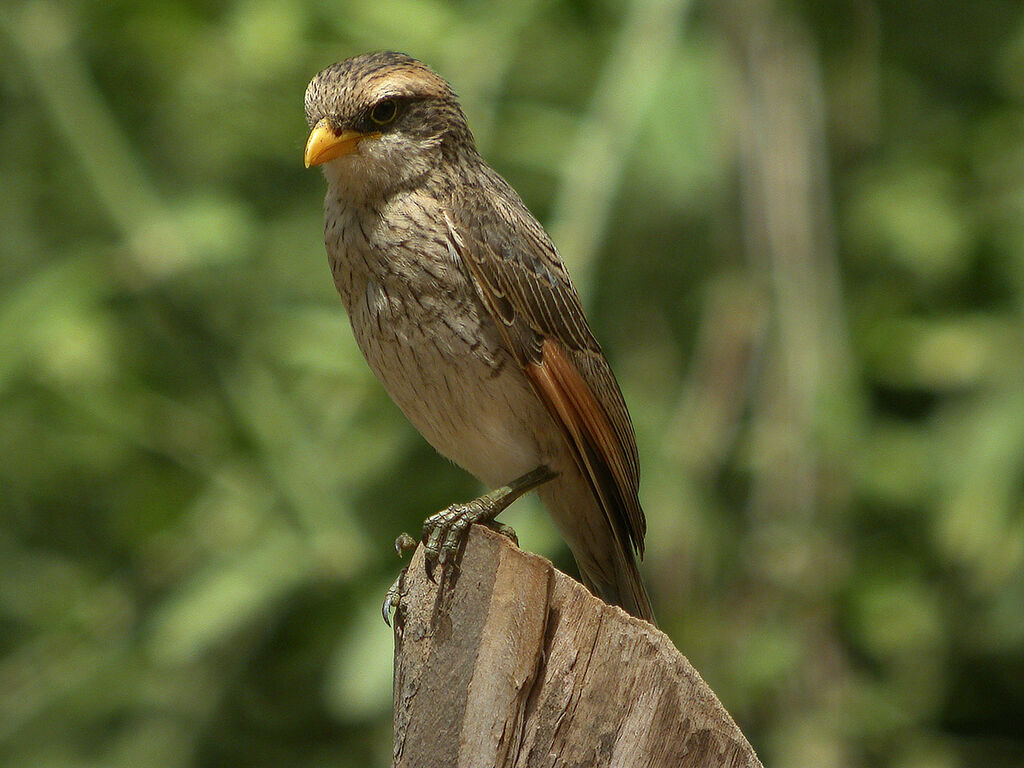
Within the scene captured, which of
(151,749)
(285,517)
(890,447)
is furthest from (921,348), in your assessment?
(151,749)

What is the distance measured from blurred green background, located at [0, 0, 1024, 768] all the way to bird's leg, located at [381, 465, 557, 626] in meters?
0.87

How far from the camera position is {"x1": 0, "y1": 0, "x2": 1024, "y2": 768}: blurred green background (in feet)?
17.8

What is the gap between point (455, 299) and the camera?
3.89m

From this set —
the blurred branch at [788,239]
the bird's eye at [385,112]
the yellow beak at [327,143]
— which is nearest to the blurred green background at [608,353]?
the blurred branch at [788,239]

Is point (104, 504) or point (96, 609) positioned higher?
point (104, 504)

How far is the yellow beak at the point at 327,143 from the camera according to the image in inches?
148

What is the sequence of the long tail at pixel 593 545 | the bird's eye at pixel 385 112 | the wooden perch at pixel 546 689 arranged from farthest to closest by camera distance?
the long tail at pixel 593 545 → the bird's eye at pixel 385 112 → the wooden perch at pixel 546 689

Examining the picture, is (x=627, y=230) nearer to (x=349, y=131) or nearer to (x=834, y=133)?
(x=834, y=133)

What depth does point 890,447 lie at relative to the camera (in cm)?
577

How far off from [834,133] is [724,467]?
70.8 inches

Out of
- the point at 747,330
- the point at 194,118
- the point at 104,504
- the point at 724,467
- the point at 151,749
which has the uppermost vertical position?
the point at 194,118

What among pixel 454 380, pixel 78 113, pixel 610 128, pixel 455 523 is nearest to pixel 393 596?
pixel 455 523

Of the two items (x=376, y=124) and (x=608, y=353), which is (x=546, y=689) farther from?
(x=608, y=353)

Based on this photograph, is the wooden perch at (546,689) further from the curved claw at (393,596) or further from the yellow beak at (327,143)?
the yellow beak at (327,143)
